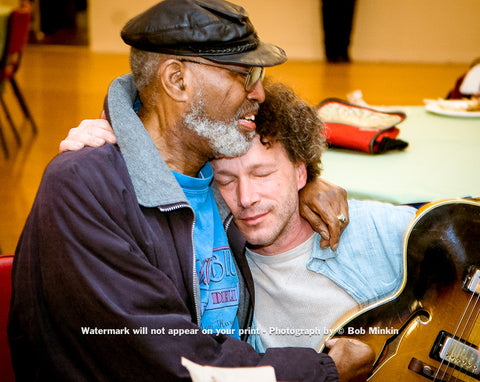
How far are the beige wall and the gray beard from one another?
8.85 metres

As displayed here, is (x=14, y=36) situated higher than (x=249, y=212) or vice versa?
(x=249, y=212)

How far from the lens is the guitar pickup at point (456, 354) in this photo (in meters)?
1.40

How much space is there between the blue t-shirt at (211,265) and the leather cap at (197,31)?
1.11ft

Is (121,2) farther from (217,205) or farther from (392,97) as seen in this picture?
(217,205)

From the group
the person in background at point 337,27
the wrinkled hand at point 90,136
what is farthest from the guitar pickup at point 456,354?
the person in background at point 337,27

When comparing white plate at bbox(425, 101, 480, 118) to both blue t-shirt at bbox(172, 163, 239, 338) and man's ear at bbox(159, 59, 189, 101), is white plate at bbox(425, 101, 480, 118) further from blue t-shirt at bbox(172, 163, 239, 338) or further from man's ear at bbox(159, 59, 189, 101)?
man's ear at bbox(159, 59, 189, 101)

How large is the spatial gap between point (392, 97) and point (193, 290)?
21.3ft

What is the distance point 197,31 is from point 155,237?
52cm

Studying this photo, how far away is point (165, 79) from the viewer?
152 centimetres

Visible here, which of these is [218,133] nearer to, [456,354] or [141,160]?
[141,160]

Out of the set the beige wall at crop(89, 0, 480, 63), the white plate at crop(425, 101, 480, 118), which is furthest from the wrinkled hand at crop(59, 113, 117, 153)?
the beige wall at crop(89, 0, 480, 63)

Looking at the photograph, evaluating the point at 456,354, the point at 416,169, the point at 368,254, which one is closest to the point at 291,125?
the point at 368,254

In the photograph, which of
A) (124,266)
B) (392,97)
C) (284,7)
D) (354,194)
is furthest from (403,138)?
(284,7)

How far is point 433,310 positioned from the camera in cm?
148
